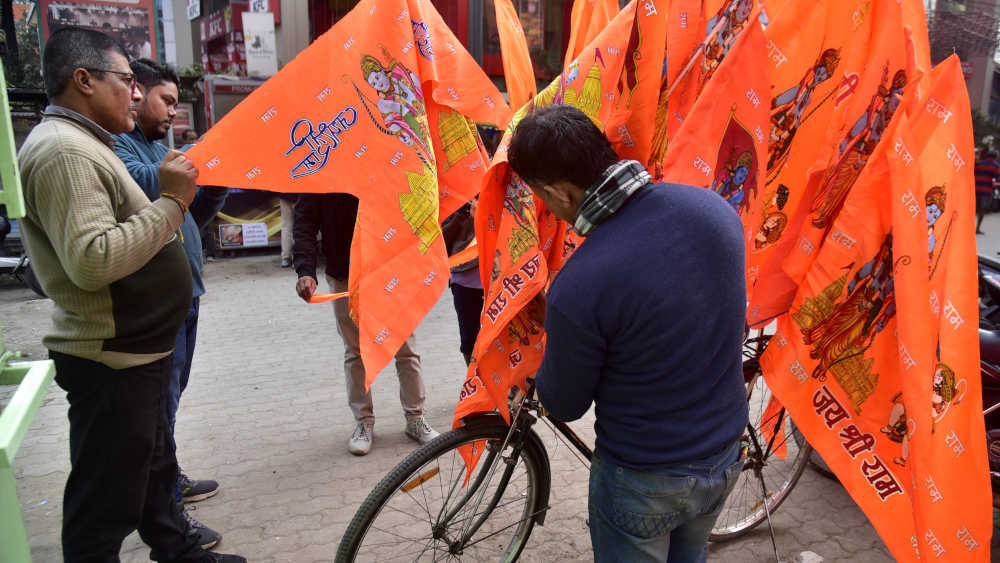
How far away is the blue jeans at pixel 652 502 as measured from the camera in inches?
67.6

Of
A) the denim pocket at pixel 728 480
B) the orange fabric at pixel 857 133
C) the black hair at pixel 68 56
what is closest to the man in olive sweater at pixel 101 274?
the black hair at pixel 68 56

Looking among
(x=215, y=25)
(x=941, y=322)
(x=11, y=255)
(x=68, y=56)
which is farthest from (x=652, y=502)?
(x=215, y=25)

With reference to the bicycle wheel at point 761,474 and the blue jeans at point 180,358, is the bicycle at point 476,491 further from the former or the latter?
the blue jeans at point 180,358

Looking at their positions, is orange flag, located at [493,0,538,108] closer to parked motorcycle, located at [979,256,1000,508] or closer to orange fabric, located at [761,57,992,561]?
orange fabric, located at [761,57,992,561]

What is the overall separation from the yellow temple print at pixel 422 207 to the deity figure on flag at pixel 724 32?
3.33 ft

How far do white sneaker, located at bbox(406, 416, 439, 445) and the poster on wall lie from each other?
845 cm

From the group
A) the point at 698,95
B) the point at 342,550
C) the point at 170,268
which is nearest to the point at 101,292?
the point at 170,268

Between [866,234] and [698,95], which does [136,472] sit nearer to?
[698,95]

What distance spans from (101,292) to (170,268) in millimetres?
215

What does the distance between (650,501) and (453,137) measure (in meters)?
1.46

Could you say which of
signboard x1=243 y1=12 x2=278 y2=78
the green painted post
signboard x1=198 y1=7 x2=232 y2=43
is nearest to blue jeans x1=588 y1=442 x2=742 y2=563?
the green painted post

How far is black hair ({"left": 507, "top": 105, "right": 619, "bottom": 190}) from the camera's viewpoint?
5.19 feet

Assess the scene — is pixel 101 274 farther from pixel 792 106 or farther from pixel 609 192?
pixel 792 106

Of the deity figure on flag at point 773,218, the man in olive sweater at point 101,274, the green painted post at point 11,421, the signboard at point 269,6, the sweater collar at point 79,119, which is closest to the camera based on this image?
the green painted post at point 11,421
